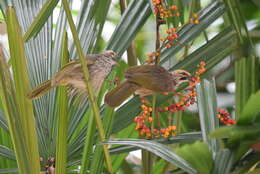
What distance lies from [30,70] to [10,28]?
0.84ft

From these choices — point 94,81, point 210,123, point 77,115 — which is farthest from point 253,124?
point 77,115

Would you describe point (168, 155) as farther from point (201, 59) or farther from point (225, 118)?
Answer: point (201, 59)

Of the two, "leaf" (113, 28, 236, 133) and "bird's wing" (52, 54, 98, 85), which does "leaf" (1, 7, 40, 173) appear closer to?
"bird's wing" (52, 54, 98, 85)

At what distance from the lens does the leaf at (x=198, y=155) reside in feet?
1.33

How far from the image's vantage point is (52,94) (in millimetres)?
777

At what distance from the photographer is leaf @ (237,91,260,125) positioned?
388 mm

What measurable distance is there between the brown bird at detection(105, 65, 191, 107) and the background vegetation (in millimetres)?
29

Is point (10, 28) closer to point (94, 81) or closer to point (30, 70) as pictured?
point (94, 81)

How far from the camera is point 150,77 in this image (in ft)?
1.67

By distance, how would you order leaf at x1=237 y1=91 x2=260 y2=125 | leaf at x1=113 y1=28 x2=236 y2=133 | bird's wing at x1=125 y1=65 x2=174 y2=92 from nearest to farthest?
leaf at x1=237 y1=91 x2=260 y2=125
bird's wing at x1=125 y1=65 x2=174 y2=92
leaf at x1=113 y1=28 x2=236 y2=133

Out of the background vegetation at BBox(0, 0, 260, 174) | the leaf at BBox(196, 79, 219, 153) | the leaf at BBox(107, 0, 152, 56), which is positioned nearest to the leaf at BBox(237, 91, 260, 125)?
the background vegetation at BBox(0, 0, 260, 174)

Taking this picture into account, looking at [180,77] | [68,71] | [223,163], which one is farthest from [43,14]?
[223,163]

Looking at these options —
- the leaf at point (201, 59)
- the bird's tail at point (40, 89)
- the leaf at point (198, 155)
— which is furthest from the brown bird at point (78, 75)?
the leaf at point (198, 155)

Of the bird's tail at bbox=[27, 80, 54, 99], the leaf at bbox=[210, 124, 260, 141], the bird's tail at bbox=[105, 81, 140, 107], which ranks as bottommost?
the leaf at bbox=[210, 124, 260, 141]
